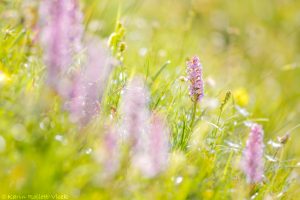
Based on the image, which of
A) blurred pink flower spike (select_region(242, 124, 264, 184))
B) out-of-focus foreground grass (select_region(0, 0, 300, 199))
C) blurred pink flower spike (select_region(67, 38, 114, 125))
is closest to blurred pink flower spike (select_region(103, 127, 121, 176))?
out-of-focus foreground grass (select_region(0, 0, 300, 199))

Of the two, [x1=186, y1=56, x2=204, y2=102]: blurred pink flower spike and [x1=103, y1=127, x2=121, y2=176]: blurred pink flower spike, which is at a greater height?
[x1=186, y1=56, x2=204, y2=102]: blurred pink flower spike

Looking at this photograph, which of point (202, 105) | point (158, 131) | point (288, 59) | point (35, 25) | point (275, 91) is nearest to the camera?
point (158, 131)

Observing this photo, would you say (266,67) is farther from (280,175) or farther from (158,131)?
Answer: (158,131)

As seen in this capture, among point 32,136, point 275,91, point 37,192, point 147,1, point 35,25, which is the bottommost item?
point 37,192

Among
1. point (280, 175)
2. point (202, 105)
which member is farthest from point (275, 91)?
point (280, 175)

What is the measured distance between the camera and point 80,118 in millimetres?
1893

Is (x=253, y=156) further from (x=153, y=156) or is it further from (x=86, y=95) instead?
(x=86, y=95)

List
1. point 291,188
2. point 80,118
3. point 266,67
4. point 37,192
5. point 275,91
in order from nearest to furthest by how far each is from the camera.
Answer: point 37,192 < point 80,118 < point 291,188 < point 275,91 < point 266,67

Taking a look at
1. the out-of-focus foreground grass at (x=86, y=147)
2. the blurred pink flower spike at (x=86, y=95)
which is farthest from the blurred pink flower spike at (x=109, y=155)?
the blurred pink flower spike at (x=86, y=95)

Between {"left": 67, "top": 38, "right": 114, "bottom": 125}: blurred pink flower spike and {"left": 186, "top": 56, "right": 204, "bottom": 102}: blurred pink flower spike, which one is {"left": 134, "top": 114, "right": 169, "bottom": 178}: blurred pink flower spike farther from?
{"left": 186, "top": 56, "right": 204, "bottom": 102}: blurred pink flower spike

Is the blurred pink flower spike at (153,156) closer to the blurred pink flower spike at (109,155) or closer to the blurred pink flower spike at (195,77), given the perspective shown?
the blurred pink flower spike at (109,155)

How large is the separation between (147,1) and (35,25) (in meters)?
4.11

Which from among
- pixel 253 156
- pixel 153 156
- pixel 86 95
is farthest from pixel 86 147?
pixel 253 156

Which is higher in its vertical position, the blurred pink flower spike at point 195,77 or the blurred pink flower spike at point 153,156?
the blurred pink flower spike at point 195,77
